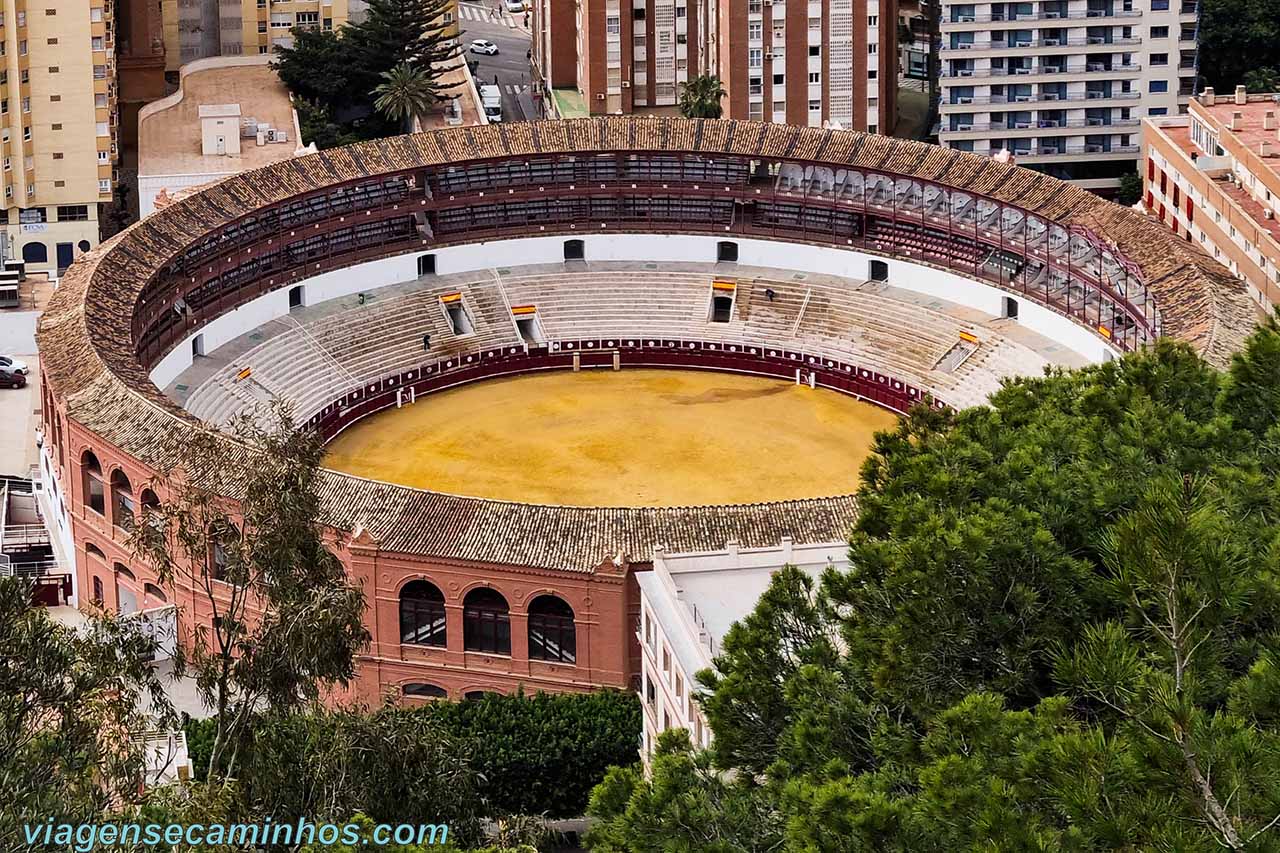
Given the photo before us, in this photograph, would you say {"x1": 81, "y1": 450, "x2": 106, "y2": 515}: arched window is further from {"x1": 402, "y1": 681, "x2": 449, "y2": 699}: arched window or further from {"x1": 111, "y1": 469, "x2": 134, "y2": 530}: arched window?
{"x1": 402, "y1": 681, "x2": 449, "y2": 699}: arched window

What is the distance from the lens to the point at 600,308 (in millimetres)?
113500

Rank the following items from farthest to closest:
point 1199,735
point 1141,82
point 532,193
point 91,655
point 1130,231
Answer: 1. point 1141,82
2. point 532,193
3. point 1130,231
4. point 91,655
5. point 1199,735

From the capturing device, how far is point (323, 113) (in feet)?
438

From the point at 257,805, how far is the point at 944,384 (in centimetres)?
5808

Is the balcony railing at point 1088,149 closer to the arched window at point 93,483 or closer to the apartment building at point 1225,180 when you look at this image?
→ the apartment building at point 1225,180

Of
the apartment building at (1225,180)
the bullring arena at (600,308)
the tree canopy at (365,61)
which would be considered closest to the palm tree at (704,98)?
the bullring arena at (600,308)

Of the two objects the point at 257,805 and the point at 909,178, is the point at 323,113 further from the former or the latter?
the point at 257,805

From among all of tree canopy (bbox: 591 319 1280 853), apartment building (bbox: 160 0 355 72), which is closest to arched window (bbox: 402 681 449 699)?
tree canopy (bbox: 591 319 1280 853)

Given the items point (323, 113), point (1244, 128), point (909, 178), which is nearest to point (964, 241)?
point (909, 178)

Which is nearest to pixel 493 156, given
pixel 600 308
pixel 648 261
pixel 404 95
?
pixel 600 308

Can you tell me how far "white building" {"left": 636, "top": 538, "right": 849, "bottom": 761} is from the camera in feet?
228

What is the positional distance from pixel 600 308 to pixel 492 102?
113 feet

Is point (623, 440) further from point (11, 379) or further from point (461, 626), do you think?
point (461, 626)

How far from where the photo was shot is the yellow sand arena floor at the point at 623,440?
325 feet
